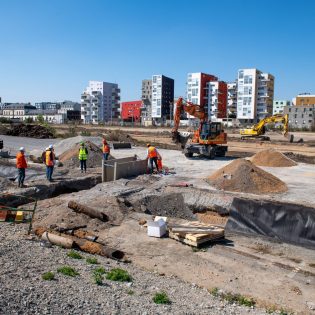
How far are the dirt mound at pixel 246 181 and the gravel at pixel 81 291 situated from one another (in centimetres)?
794

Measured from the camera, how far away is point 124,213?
43.1ft

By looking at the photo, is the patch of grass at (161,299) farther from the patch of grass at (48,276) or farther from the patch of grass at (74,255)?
the patch of grass at (74,255)

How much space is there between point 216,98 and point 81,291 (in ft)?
358

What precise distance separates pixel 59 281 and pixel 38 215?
19.2 feet

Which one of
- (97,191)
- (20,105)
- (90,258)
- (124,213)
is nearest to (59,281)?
(90,258)

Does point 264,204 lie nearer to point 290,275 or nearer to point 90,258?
point 290,275

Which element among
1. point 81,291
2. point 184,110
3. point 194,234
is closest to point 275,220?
point 194,234

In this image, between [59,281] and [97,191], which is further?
[97,191]

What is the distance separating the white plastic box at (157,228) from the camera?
11.1m

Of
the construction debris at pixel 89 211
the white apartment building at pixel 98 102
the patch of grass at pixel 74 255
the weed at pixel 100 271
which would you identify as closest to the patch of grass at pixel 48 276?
the weed at pixel 100 271

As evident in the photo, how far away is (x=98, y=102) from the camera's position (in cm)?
13675

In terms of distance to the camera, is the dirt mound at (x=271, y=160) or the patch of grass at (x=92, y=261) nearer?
the patch of grass at (x=92, y=261)

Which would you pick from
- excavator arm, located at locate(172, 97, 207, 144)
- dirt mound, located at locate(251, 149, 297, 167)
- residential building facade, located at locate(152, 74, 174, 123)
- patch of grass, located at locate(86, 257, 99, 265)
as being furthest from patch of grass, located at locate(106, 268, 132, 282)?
residential building facade, located at locate(152, 74, 174, 123)

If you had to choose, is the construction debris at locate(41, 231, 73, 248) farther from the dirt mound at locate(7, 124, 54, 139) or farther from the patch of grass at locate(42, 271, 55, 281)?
the dirt mound at locate(7, 124, 54, 139)
